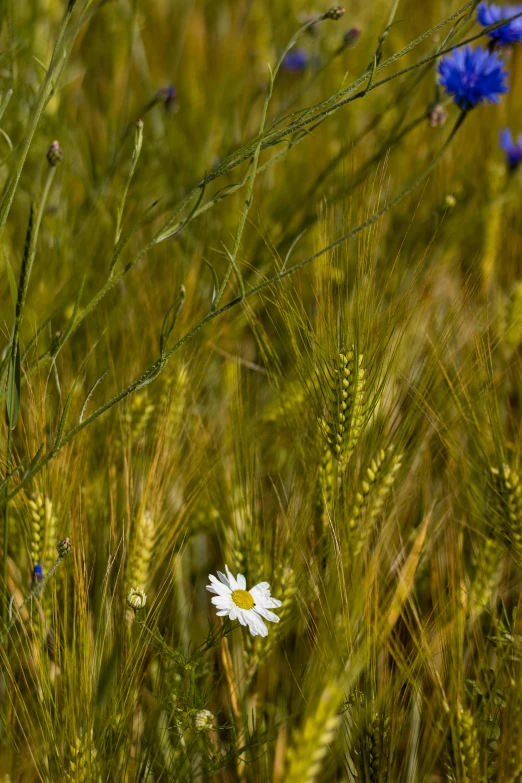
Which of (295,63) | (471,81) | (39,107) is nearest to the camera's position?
(39,107)

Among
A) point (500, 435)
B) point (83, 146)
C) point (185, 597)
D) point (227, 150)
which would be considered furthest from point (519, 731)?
point (83, 146)

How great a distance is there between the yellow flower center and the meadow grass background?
0.02 m

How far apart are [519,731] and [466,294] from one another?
39 cm

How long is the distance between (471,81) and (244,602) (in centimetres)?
68

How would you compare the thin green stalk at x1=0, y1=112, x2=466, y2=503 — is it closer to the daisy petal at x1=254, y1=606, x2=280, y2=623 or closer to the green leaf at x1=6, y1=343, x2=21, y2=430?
the green leaf at x1=6, y1=343, x2=21, y2=430

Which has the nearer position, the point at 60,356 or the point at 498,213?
the point at 60,356

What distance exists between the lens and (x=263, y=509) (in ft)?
2.58

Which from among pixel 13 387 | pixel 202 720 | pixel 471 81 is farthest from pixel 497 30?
pixel 202 720

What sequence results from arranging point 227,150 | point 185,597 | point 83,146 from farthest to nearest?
1. point 83,146
2. point 227,150
3. point 185,597

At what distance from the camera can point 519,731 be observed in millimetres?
590

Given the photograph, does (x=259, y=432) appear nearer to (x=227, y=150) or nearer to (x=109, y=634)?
(x=109, y=634)

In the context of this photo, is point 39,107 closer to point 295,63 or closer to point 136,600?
point 136,600

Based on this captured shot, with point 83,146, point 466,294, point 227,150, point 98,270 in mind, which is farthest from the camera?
point 83,146

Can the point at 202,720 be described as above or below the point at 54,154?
below
